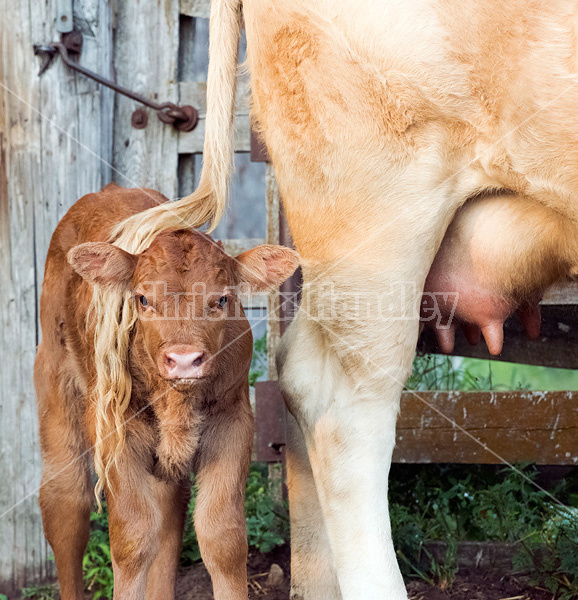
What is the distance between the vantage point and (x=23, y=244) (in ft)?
12.4

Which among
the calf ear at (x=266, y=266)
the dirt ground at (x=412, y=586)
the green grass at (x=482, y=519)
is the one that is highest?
the calf ear at (x=266, y=266)

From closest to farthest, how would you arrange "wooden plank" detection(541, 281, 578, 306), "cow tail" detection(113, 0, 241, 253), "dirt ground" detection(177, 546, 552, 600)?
"cow tail" detection(113, 0, 241, 253), "dirt ground" detection(177, 546, 552, 600), "wooden plank" detection(541, 281, 578, 306)

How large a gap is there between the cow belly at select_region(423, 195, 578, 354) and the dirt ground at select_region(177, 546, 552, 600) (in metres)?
1.12

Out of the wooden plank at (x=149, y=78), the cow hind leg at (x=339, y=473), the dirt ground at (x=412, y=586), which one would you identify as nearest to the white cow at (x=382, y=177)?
the cow hind leg at (x=339, y=473)

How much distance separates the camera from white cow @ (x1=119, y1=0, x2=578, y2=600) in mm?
2463

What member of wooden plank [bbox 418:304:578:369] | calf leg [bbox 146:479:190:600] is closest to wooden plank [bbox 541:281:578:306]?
wooden plank [bbox 418:304:578:369]

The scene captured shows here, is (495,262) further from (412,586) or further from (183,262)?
(412,586)

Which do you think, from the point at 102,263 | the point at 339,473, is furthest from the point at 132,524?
the point at 102,263

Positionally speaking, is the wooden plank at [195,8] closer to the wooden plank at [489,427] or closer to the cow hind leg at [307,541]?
the wooden plank at [489,427]

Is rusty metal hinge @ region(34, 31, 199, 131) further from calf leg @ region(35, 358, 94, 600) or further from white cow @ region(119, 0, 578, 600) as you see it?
calf leg @ region(35, 358, 94, 600)

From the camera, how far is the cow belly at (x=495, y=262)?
266 cm

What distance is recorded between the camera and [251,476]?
420cm

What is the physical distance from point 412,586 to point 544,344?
1.33 m

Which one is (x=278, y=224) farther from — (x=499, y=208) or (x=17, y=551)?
(x=17, y=551)
